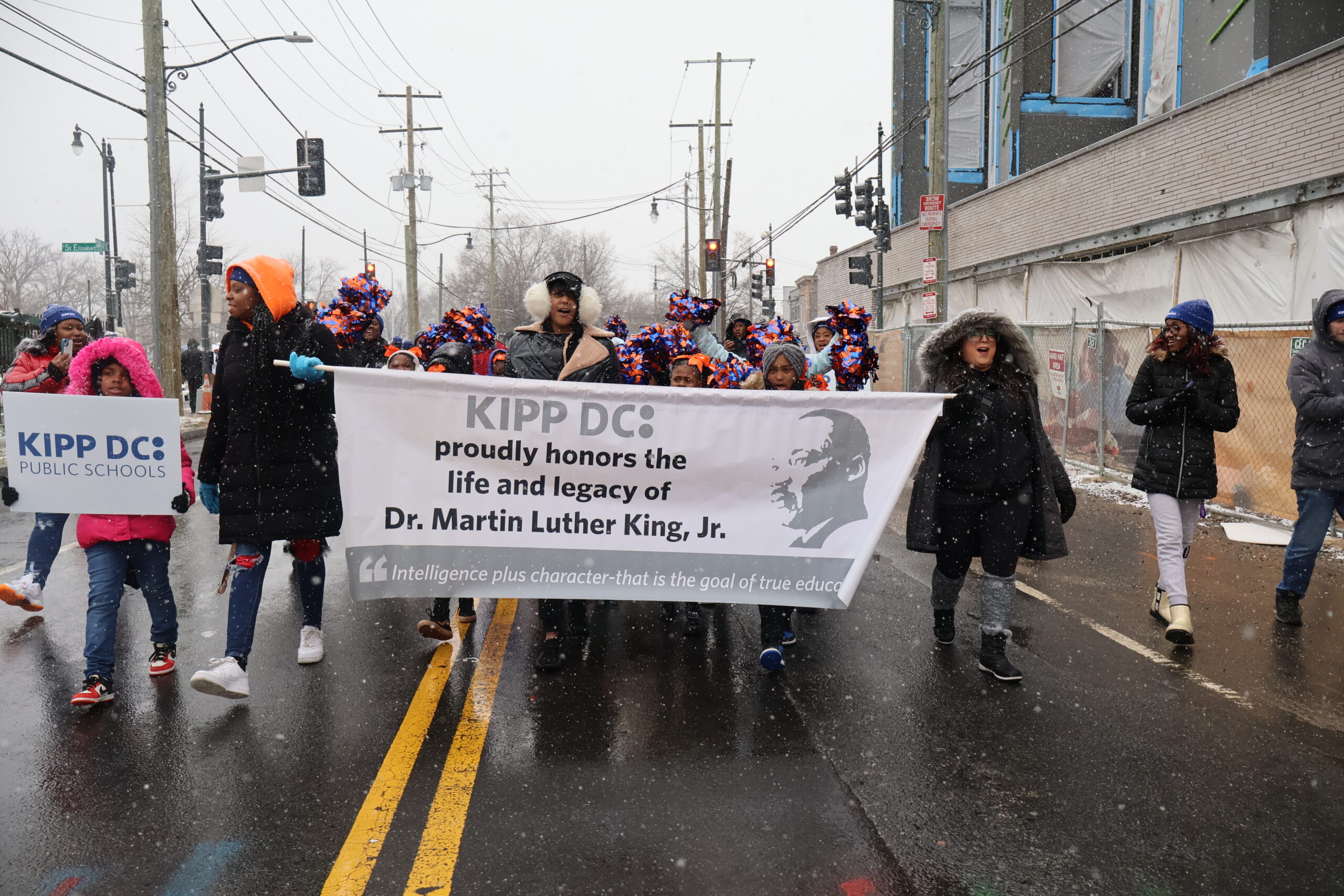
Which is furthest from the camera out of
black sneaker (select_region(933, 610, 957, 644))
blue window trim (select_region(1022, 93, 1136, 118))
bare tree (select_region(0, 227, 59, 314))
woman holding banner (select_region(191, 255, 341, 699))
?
bare tree (select_region(0, 227, 59, 314))

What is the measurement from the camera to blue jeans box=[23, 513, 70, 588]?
5.82 meters

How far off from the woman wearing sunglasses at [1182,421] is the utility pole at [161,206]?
17162 millimetres

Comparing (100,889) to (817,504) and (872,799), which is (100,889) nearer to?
(872,799)

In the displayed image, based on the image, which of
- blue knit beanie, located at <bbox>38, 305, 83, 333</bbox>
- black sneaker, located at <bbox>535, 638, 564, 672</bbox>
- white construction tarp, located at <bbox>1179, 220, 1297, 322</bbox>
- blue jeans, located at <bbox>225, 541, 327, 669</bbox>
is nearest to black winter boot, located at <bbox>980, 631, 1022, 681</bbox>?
black sneaker, located at <bbox>535, 638, 564, 672</bbox>

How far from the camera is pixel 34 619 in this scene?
5855mm

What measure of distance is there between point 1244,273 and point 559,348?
11700 millimetres

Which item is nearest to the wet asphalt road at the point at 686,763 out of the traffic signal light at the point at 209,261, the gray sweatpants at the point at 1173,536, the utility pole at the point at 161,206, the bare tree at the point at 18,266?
the gray sweatpants at the point at 1173,536

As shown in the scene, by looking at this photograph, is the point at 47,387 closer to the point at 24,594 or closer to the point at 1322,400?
the point at 24,594

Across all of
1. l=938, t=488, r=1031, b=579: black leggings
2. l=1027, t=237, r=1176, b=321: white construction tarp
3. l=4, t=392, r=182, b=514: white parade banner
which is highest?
l=1027, t=237, r=1176, b=321: white construction tarp

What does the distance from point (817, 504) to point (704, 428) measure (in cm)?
67

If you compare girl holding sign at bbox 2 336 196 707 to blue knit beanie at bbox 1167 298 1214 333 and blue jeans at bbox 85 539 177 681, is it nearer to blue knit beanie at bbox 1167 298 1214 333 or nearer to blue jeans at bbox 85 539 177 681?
blue jeans at bbox 85 539 177 681

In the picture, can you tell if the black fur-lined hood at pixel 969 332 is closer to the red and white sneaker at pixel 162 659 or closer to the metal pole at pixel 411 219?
the red and white sneaker at pixel 162 659

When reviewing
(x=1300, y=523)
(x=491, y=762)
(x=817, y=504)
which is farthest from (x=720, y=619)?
(x=1300, y=523)

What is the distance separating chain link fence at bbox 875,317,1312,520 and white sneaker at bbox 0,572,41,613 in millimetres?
6051
